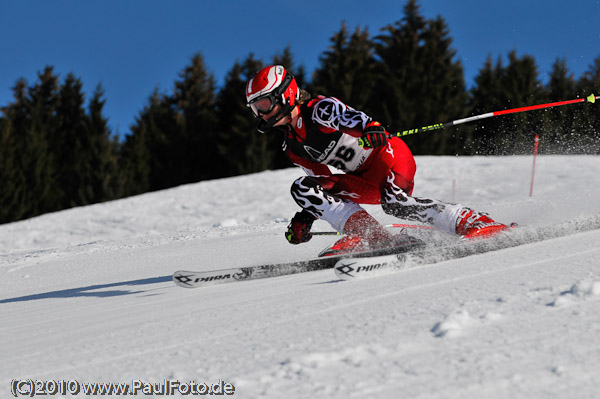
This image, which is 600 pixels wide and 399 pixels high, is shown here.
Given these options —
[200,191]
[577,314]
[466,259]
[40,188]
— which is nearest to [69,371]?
[577,314]

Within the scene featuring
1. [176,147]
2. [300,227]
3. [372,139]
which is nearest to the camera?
[372,139]

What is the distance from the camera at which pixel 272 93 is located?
4.27 meters

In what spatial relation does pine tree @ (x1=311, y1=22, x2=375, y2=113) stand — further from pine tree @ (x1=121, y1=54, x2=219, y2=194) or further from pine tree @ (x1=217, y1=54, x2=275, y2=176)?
pine tree @ (x1=121, y1=54, x2=219, y2=194)

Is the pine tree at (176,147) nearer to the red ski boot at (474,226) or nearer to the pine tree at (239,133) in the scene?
the pine tree at (239,133)

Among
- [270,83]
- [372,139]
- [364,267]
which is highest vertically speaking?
[270,83]

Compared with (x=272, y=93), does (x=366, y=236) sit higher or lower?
lower

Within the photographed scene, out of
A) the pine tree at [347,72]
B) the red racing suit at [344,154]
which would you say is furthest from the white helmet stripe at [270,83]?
the pine tree at [347,72]

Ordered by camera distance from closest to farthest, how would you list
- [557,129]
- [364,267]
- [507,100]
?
1. [364,267]
2. [557,129]
3. [507,100]

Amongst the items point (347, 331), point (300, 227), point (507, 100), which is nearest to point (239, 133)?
point (507, 100)

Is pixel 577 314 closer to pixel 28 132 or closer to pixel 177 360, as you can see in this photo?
pixel 177 360

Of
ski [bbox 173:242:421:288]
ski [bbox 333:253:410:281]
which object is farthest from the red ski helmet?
ski [bbox 333:253:410:281]

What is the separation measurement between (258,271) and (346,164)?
1.07 metres

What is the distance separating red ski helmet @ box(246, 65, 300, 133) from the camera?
14.0ft

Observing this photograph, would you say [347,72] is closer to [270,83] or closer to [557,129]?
[557,129]
